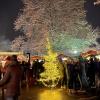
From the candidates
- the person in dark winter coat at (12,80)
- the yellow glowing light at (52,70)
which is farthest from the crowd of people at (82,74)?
the person in dark winter coat at (12,80)

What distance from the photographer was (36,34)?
5319 centimetres

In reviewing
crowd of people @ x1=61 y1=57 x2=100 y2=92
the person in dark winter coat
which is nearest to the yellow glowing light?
crowd of people @ x1=61 y1=57 x2=100 y2=92

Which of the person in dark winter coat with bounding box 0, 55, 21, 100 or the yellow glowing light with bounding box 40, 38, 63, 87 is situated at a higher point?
the yellow glowing light with bounding box 40, 38, 63, 87

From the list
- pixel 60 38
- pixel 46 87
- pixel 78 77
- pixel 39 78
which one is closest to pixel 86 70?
pixel 78 77

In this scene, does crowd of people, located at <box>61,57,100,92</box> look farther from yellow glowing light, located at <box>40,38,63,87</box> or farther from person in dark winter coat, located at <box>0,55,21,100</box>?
person in dark winter coat, located at <box>0,55,21,100</box>

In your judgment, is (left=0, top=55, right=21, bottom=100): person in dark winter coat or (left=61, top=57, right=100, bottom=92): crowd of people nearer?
(left=0, top=55, right=21, bottom=100): person in dark winter coat

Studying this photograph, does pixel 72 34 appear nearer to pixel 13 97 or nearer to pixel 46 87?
pixel 46 87

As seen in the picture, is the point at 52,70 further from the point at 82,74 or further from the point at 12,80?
the point at 12,80

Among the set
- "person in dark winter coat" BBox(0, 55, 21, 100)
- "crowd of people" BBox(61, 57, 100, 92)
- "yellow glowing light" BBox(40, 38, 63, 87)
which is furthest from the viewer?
"yellow glowing light" BBox(40, 38, 63, 87)

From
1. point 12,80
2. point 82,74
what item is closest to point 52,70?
point 82,74

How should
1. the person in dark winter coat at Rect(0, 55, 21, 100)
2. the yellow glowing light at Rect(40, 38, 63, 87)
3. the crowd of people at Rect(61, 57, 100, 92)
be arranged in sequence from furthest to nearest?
1. the yellow glowing light at Rect(40, 38, 63, 87)
2. the crowd of people at Rect(61, 57, 100, 92)
3. the person in dark winter coat at Rect(0, 55, 21, 100)

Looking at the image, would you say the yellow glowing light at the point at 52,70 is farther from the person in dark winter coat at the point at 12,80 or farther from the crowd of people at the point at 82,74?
the person in dark winter coat at the point at 12,80

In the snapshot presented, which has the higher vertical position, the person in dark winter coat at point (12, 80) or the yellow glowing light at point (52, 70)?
the yellow glowing light at point (52, 70)

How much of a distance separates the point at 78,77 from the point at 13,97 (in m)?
10.3
